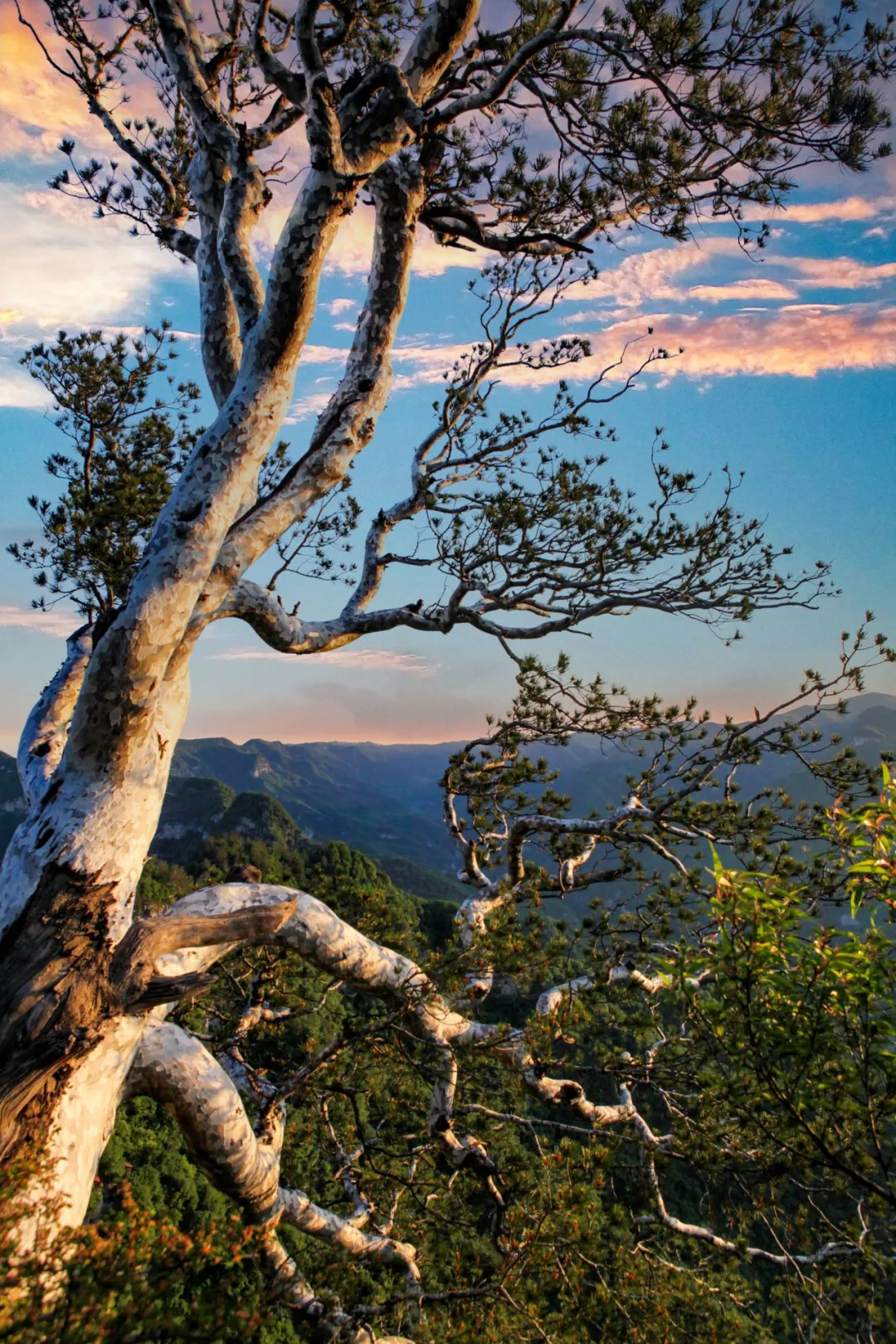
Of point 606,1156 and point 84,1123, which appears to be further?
point 606,1156

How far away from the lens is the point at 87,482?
5.53 m

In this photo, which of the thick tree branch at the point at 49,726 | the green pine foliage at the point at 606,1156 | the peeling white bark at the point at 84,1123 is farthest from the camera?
the thick tree branch at the point at 49,726

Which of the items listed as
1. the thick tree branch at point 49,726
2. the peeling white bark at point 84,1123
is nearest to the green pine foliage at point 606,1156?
the peeling white bark at point 84,1123

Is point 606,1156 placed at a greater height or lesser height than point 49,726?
lesser

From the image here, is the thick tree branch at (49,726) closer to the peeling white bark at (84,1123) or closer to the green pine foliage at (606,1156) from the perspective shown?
the peeling white bark at (84,1123)

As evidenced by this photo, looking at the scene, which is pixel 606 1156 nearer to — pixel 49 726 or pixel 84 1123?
pixel 84 1123

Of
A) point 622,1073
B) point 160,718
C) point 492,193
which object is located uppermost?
point 492,193

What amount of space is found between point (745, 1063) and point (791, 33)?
19.3 ft

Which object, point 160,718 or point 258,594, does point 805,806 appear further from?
point 160,718

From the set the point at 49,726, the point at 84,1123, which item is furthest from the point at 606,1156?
the point at 49,726

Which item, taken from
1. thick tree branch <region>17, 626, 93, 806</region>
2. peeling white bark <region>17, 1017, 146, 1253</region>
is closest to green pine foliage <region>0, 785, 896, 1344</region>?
peeling white bark <region>17, 1017, 146, 1253</region>

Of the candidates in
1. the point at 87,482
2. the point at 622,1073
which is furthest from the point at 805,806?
the point at 87,482

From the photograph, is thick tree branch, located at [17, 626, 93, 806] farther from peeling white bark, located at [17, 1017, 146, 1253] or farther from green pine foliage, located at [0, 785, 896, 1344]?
green pine foliage, located at [0, 785, 896, 1344]

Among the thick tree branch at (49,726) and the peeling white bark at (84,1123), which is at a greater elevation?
the thick tree branch at (49,726)
